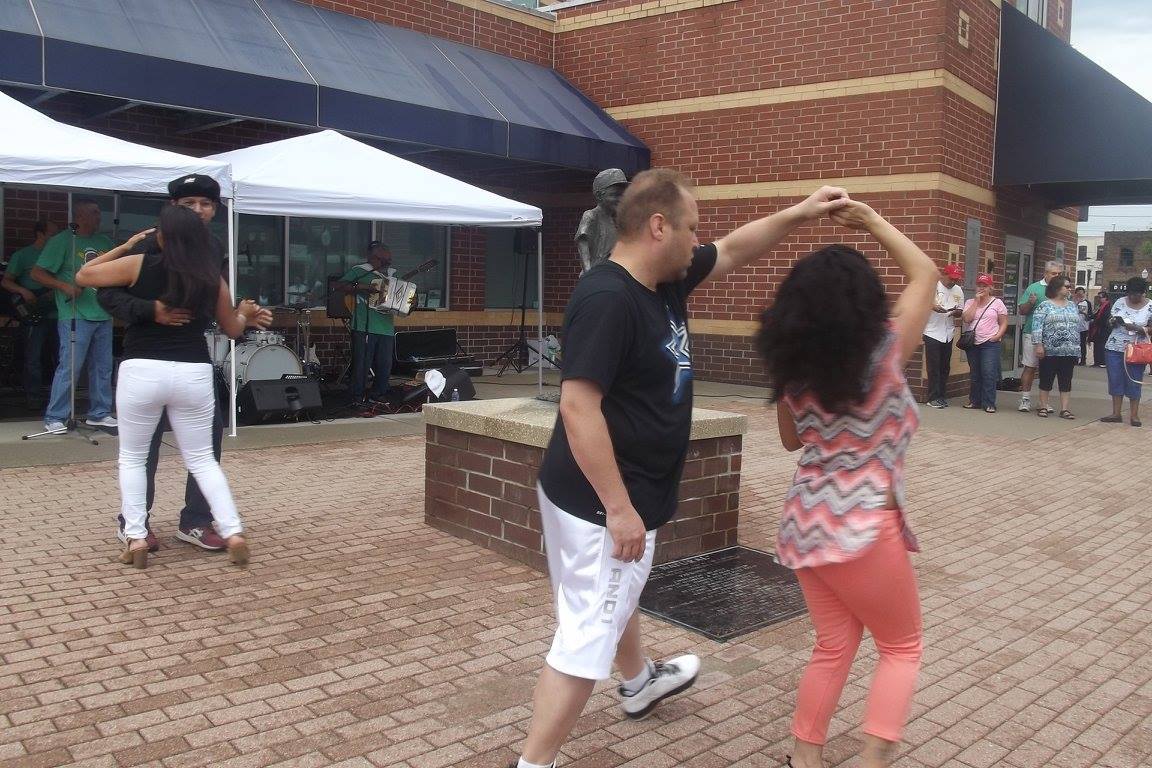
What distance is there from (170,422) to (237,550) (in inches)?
28.1

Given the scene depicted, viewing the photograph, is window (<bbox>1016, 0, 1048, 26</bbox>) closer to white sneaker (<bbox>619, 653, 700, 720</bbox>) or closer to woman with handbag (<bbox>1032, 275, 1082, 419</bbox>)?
woman with handbag (<bbox>1032, 275, 1082, 419</bbox>)

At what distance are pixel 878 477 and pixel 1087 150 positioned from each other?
12.9 meters

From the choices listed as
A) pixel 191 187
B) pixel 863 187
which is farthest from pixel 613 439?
pixel 863 187

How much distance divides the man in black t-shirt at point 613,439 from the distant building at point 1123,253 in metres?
85.2

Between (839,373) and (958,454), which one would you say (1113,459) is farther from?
(839,373)

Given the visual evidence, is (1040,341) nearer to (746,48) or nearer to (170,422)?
(746,48)

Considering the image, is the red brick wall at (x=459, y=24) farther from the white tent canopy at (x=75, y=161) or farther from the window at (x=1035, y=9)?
the window at (x=1035, y=9)

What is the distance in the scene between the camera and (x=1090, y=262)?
101 meters

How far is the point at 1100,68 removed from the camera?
47.6ft

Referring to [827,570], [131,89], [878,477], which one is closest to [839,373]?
[878,477]

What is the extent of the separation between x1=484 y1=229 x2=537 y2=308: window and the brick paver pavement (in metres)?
9.74

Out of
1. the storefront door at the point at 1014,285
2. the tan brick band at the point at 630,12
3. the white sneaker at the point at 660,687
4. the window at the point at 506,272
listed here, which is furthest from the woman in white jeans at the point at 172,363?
the storefront door at the point at 1014,285

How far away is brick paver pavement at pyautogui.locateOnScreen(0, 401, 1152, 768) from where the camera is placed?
3410mm

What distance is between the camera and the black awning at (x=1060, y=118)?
13.6 m
